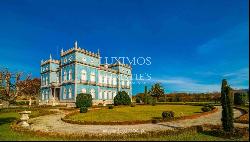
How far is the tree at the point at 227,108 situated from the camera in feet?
48.0

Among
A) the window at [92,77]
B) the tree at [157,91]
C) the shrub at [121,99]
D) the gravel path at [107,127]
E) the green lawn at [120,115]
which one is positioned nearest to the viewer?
the gravel path at [107,127]

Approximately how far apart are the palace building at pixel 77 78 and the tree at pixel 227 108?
32994 mm

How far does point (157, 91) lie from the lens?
2928 inches

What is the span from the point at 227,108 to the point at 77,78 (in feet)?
110

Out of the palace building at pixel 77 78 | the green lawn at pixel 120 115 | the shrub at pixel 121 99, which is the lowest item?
the green lawn at pixel 120 115

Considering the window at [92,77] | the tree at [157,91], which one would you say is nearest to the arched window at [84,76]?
the window at [92,77]

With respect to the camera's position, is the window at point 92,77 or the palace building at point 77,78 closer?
the palace building at point 77,78

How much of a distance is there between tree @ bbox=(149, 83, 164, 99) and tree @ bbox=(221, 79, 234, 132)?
193 ft

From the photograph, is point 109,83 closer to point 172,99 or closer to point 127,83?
point 127,83

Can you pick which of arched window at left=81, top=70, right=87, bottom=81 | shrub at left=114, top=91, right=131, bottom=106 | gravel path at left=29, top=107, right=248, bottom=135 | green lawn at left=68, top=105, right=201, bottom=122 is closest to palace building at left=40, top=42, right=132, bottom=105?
arched window at left=81, top=70, right=87, bottom=81

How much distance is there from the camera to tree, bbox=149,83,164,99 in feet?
244

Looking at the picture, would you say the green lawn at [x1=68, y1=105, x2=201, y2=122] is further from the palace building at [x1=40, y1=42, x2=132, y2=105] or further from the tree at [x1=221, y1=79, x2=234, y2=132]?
the palace building at [x1=40, y1=42, x2=132, y2=105]

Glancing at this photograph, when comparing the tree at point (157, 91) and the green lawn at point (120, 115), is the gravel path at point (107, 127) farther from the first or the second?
the tree at point (157, 91)

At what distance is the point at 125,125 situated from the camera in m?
19.5
